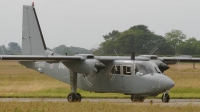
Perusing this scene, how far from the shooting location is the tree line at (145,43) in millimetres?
52578

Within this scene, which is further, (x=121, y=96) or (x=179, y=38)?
(x=179, y=38)

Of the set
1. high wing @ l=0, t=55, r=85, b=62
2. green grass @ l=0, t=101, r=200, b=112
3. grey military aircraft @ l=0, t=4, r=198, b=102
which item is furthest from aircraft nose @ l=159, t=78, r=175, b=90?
high wing @ l=0, t=55, r=85, b=62

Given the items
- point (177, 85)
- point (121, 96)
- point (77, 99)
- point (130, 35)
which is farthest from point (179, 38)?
point (77, 99)

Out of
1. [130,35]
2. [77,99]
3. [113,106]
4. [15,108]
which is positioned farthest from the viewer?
[130,35]

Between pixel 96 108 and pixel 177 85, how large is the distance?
17152 mm

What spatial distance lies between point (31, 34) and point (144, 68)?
8875mm

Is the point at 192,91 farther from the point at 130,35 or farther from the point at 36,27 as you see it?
the point at 130,35

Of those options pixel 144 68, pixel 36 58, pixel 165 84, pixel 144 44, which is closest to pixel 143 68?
pixel 144 68

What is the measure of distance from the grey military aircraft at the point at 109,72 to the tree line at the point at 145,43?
Result: 1805 centimetres

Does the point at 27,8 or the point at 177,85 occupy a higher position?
the point at 27,8

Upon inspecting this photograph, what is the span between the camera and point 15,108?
20688mm

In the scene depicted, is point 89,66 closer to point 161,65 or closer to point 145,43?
point 161,65

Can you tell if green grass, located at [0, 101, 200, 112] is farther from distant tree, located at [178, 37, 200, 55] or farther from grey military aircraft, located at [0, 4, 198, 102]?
distant tree, located at [178, 37, 200, 55]

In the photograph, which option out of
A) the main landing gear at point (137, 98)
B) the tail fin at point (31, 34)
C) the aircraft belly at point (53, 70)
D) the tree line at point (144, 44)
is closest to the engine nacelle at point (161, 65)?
the main landing gear at point (137, 98)
